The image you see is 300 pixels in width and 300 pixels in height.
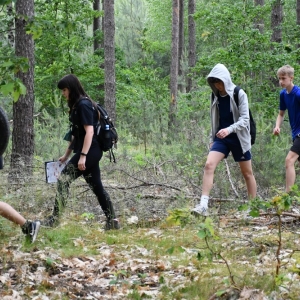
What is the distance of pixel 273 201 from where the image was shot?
402 cm

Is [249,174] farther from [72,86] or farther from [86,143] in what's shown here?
[72,86]

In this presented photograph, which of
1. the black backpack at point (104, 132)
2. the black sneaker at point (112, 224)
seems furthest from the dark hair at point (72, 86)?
the black sneaker at point (112, 224)

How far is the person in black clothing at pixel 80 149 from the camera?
6410 millimetres

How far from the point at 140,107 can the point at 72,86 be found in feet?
A: 41.2

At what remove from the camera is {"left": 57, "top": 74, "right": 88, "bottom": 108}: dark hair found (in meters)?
6.40

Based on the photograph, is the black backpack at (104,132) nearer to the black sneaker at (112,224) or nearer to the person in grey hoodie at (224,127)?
the black sneaker at (112,224)

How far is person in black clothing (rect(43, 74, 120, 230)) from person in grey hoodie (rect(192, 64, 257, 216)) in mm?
1256

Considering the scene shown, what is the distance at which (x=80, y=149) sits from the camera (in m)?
6.58

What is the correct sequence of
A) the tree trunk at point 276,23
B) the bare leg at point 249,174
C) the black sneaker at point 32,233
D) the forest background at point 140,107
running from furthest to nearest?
the tree trunk at point 276,23 → the forest background at point 140,107 → the bare leg at point 249,174 → the black sneaker at point 32,233

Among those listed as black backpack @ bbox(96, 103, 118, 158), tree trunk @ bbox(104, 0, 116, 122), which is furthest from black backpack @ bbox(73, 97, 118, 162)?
tree trunk @ bbox(104, 0, 116, 122)

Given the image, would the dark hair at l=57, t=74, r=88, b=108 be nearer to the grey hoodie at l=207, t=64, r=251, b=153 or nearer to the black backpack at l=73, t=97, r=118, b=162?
the black backpack at l=73, t=97, r=118, b=162

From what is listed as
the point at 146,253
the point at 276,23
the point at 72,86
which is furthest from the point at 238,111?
the point at 276,23

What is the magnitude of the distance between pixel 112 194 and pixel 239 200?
1.86 m

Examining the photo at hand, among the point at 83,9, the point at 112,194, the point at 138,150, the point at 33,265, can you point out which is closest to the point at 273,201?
the point at 33,265
